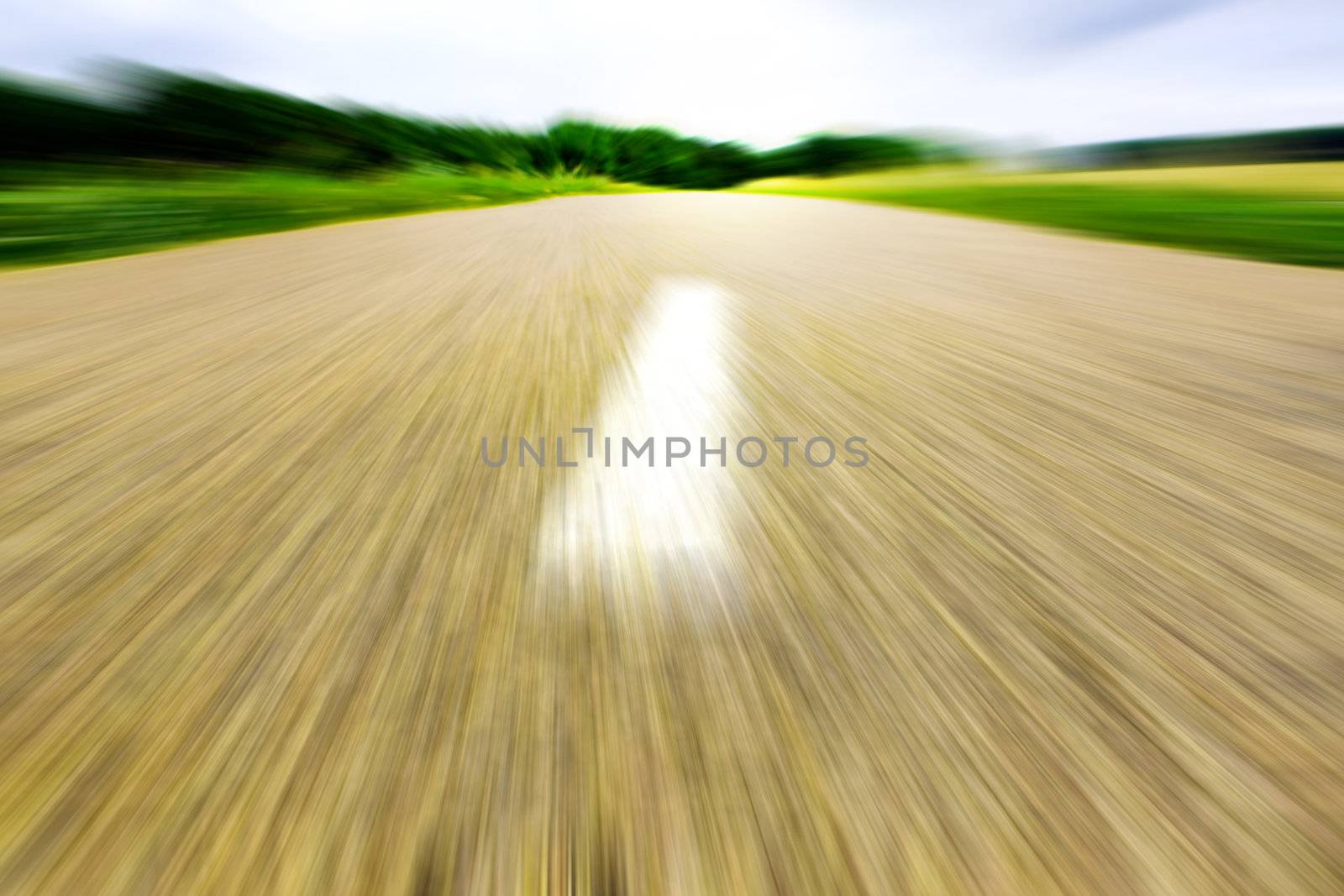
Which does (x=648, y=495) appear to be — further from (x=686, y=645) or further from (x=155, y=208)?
(x=155, y=208)

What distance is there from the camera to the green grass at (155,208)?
223cm

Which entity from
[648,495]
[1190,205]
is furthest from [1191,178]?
[648,495]

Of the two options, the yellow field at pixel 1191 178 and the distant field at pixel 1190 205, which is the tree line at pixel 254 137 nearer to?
the yellow field at pixel 1191 178

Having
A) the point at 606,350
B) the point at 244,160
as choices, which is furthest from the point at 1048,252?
the point at 244,160

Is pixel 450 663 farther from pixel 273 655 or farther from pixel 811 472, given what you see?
pixel 811 472

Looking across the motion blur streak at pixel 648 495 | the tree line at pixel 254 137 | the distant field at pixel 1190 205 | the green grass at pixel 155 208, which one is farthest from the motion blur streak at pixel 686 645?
the tree line at pixel 254 137

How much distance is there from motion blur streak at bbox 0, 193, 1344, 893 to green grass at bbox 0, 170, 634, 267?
2048 millimetres

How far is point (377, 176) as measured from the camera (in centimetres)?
680

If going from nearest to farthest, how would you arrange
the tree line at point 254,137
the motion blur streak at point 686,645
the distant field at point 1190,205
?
1. the motion blur streak at point 686,645
2. the distant field at point 1190,205
3. the tree line at point 254,137

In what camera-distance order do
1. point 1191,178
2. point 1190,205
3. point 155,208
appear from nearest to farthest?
point 155,208 < point 1190,205 < point 1191,178

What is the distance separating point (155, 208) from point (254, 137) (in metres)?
3.05

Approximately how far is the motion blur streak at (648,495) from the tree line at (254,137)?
12.9 feet

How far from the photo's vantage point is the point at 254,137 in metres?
5.09

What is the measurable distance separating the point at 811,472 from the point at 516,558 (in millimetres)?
334
